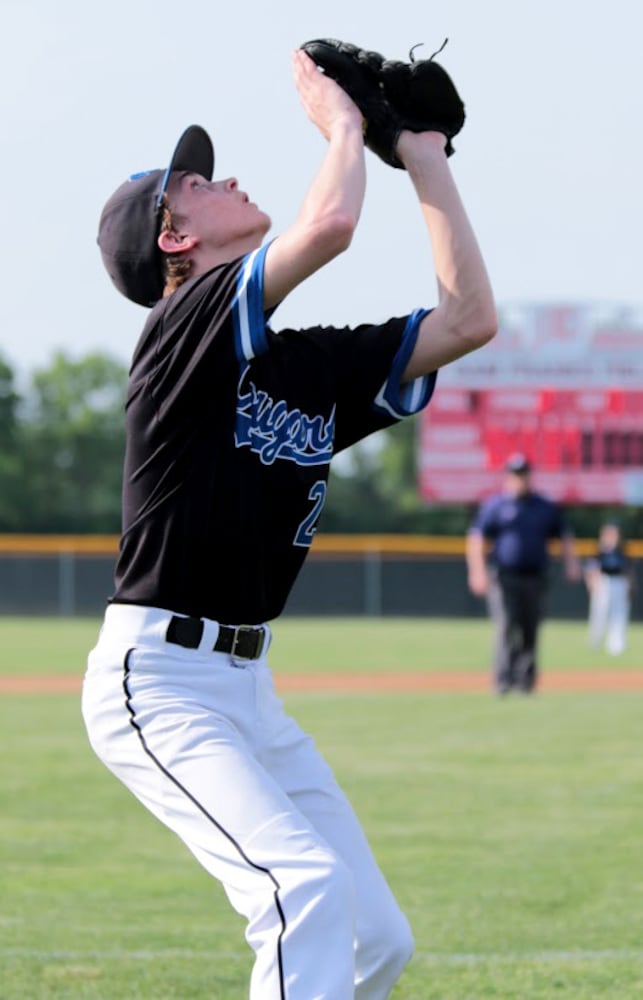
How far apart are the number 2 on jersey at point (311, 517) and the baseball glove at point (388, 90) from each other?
75cm

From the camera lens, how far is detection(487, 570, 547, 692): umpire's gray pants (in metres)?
15.4

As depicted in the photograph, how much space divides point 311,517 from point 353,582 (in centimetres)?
3227

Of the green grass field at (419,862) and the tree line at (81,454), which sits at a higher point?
the green grass field at (419,862)

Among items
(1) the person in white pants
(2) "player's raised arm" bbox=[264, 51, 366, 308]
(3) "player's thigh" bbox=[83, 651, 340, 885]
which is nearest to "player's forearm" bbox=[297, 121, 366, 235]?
(2) "player's raised arm" bbox=[264, 51, 366, 308]

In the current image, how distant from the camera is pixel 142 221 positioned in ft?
13.1

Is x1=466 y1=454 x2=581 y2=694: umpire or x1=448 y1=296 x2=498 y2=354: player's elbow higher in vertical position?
x1=448 y1=296 x2=498 y2=354: player's elbow

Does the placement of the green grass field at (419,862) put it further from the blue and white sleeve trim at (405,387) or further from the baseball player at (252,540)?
the blue and white sleeve trim at (405,387)

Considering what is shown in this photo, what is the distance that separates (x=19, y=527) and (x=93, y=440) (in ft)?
Result: 92.8

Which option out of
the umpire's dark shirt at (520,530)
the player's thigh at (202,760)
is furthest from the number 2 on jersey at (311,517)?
the umpire's dark shirt at (520,530)

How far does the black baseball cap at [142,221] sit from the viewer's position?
3.99 metres

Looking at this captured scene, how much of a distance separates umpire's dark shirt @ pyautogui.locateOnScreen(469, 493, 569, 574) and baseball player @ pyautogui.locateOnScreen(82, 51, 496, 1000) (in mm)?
11595

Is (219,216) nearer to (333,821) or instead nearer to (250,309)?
(250,309)

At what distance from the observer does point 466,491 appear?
117 feet

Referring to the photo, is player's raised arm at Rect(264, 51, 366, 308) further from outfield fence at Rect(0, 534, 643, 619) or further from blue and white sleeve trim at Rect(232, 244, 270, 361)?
outfield fence at Rect(0, 534, 643, 619)
